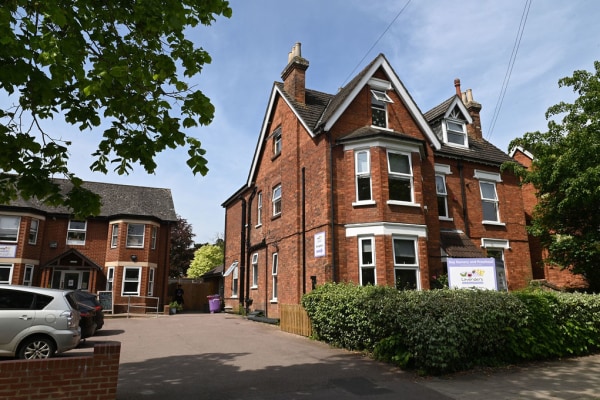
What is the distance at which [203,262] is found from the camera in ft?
154

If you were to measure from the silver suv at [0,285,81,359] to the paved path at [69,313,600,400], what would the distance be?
1.48 meters

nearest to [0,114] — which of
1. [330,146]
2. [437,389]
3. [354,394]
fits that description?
[354,394]

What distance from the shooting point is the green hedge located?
27.3 ft

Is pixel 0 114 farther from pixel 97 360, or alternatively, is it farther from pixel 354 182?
pixel 354 182

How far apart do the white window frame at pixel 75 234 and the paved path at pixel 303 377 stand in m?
17.9

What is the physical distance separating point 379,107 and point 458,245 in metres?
6.63

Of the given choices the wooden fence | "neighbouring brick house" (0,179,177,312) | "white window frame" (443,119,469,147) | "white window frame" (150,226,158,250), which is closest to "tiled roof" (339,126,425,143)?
"white window frame" (443,119,469,147)

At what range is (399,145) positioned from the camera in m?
15.3

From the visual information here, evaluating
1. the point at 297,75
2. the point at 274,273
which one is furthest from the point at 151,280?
the point at 297,75

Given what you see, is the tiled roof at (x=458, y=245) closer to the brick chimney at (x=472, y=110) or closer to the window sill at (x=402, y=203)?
the window sill at (x=402, y=203)

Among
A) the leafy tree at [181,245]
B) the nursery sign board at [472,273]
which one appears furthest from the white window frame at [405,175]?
the leafy tree at [181,245]

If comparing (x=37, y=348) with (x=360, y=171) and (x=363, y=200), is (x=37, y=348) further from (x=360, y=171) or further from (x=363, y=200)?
(x=360, y=171)

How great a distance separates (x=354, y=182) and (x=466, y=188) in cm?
684

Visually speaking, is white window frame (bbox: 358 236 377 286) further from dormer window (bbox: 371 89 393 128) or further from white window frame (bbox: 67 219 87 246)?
white window frame (bbox: 67 219 87 246)
